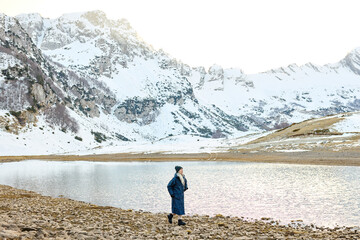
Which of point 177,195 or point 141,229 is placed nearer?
point 141,229

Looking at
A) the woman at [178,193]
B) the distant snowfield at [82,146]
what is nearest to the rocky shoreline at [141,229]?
the woman at [178,193]

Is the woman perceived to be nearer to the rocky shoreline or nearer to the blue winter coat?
the blue winter coat

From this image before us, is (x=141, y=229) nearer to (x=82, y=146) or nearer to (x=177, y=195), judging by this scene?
(x=177, y=195)

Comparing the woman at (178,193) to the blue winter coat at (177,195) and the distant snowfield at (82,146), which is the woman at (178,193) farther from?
the distant snowfield at (82,146)

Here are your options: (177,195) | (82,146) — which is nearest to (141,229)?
(177,195)

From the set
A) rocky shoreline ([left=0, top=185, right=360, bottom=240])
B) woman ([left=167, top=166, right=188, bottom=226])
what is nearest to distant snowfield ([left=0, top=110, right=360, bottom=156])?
rocky shoreline ([left=0, top=185, right=360, bottom=240])

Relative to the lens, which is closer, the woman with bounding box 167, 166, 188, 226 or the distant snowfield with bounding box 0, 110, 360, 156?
the woman with bounding box 167, 166, 188, 226

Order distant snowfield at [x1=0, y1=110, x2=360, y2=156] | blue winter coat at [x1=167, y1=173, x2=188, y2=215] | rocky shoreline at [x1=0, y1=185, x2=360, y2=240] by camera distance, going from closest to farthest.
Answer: rocky shoreline at [x1=0, y1=185, x2=360, y2=240]
blue winter coat at [x1=167, y1=173, x2=188, y2=215]
distant snowfield at [x1=0, y1=110, x2=360, y2=156]

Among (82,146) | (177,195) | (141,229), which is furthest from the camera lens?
(82,146)

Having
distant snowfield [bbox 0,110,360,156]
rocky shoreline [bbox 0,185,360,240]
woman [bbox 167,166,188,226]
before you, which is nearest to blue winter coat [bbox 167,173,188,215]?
woman [bbox 167,166,188,226]

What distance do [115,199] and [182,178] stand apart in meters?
13.5

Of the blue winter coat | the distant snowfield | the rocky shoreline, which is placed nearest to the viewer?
the rocky shoreline

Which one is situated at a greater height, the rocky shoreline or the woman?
the woman

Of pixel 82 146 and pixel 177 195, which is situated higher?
pixel 82 146
